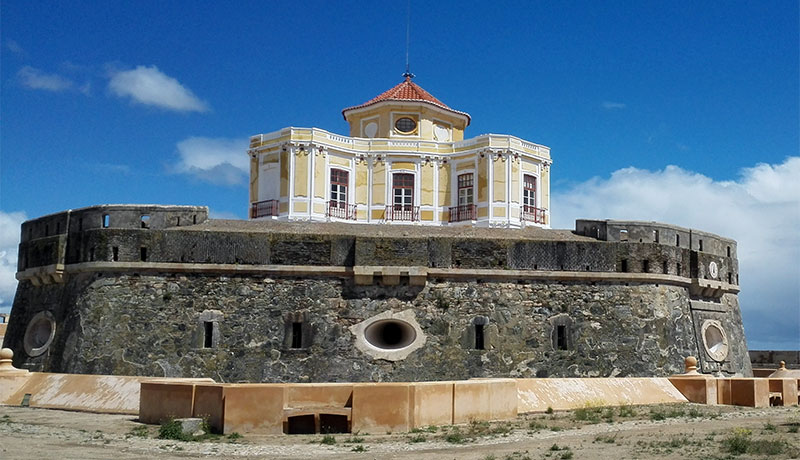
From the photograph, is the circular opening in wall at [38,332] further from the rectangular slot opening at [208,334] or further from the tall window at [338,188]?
the tall window at [338,188]

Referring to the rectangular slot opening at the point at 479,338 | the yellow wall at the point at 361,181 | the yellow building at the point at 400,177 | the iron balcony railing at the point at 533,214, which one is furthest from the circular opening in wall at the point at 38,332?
the iron balcony railing at the point at 533,214

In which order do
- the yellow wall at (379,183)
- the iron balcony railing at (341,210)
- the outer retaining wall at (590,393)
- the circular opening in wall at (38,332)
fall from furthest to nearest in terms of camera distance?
the yellow wall at (379,183) → the iron balcony railing at (341,210) → the circular opening in wall at (38,332) → the outer retaining wall at (590,393)

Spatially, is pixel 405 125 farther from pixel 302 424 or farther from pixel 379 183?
pixel 302 424

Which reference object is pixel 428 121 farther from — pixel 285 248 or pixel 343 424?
pixel 343 424

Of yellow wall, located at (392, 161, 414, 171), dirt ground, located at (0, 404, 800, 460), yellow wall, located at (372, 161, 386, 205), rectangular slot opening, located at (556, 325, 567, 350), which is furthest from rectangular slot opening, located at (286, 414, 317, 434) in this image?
yellow wall, located at (392, 161, 414, 171)

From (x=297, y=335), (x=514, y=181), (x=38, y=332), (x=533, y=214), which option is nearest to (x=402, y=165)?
(x=514, y=181)

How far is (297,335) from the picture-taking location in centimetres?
1909

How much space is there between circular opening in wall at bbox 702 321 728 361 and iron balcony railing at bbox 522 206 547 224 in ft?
30.4

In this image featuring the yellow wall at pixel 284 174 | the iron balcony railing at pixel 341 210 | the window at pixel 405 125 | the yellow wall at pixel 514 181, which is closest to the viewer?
the yellow wall at pixel 284 174

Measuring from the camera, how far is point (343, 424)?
12.6m

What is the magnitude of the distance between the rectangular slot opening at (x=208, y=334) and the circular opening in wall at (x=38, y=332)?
4192 millimetres

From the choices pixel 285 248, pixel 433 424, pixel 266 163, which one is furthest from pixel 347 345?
pixel 266 163

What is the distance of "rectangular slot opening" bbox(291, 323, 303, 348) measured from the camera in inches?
750

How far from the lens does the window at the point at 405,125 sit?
31812 millimetres
